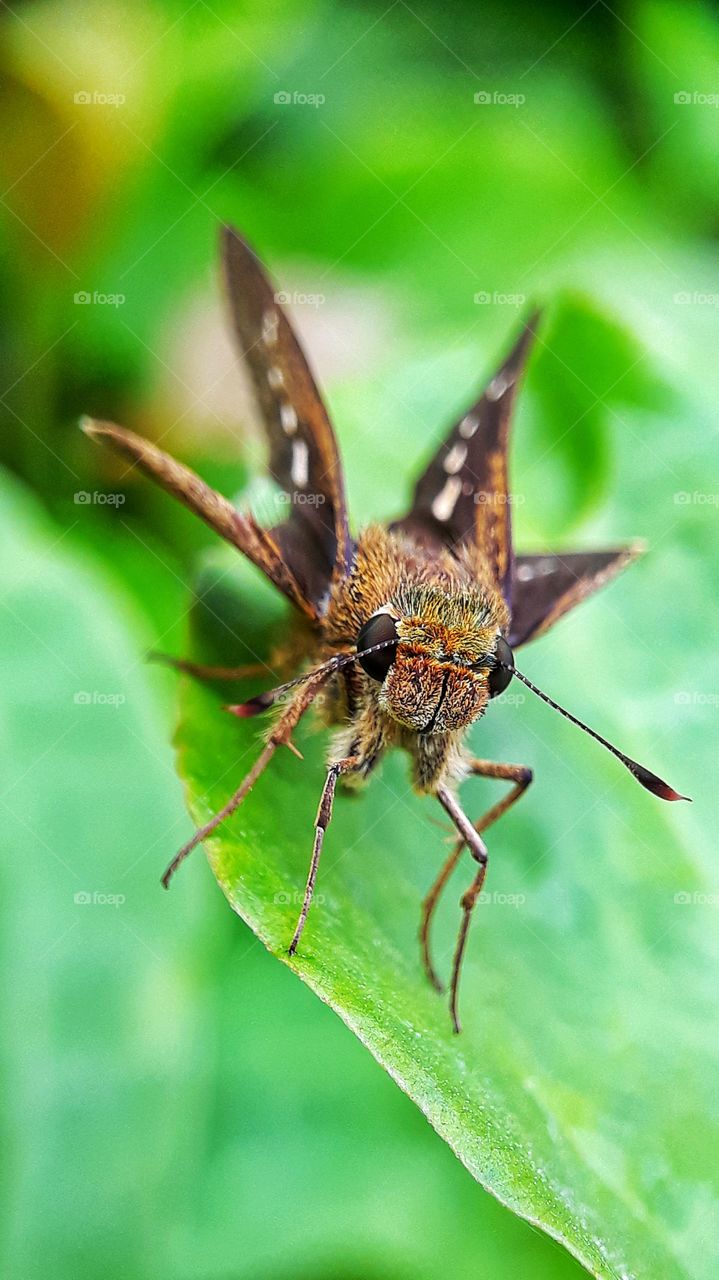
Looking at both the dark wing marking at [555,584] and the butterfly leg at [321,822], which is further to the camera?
the dark wing marking at [555,584]

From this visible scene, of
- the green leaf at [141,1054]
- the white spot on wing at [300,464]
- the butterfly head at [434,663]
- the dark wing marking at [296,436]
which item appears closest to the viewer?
the butterfly head at [434,663]

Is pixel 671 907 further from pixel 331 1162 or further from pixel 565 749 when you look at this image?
pixel 331 1162


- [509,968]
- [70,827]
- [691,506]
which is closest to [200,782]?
[70,827]

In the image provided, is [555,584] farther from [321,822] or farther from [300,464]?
[321,822]

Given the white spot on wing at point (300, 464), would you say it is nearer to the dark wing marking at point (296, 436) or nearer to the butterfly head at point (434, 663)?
the dark wing marking at point (296, 436)

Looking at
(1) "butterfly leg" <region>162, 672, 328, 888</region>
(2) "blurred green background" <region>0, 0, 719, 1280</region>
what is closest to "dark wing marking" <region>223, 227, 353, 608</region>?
(1) "butterfly leg" <region>162, 672, 328, 888</region>

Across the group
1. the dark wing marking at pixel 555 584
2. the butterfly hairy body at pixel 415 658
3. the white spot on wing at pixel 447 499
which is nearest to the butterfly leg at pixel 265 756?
the butterfly hairy body at pixel 415 658

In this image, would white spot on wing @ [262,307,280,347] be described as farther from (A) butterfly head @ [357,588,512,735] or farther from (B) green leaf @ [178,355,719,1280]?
(A) butterfly head @ [357,588,512,735]

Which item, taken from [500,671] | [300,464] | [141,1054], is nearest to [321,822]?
[500,671]
